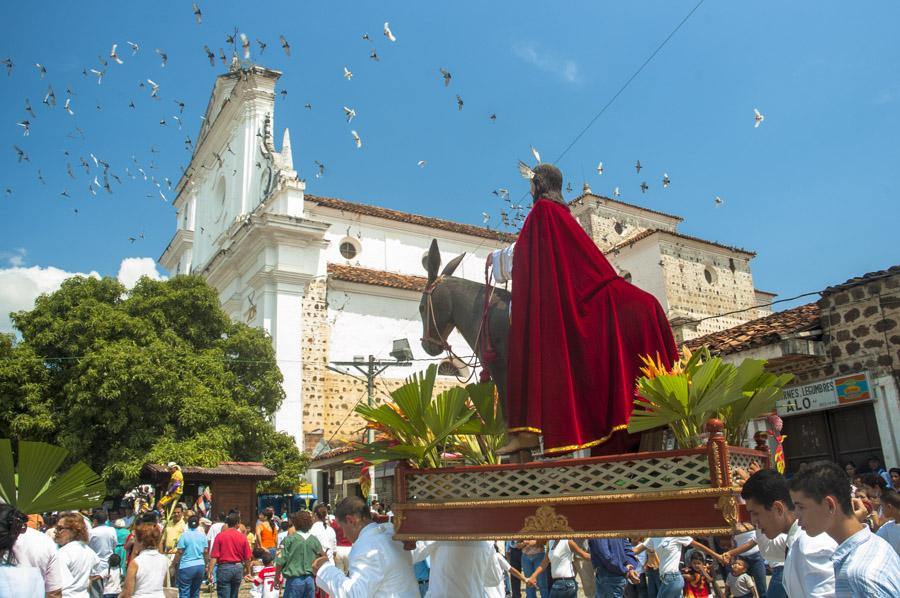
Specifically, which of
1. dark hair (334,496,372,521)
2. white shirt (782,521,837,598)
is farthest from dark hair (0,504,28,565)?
white shirt (782,521,837,598)

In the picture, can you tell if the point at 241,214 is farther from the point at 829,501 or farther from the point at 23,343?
the point at 829,501

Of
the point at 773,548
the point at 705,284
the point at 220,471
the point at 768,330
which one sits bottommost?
the point at 773,548

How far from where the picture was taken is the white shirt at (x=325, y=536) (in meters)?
10.4

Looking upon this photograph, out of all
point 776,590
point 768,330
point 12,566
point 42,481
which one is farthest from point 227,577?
point 768,330

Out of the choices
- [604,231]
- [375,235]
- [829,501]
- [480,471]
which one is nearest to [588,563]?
[480,471]

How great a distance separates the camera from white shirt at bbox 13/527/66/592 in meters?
5.11

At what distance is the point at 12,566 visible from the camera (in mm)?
4199

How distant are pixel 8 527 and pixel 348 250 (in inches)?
1020

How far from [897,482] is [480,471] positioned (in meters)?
6.64

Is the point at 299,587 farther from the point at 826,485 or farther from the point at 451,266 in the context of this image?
the point at 826,485

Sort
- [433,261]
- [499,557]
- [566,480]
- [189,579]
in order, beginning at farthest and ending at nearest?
[189,579], [499,557], [433,261], [566,480]

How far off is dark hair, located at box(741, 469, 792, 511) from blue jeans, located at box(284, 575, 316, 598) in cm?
742

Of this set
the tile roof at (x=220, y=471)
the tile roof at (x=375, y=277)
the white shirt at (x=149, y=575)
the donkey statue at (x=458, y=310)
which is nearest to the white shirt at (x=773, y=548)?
the donkey statue at (x=458, y=310)

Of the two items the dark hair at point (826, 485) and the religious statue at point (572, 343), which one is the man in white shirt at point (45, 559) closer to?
the religious statue at point (572, 343)
